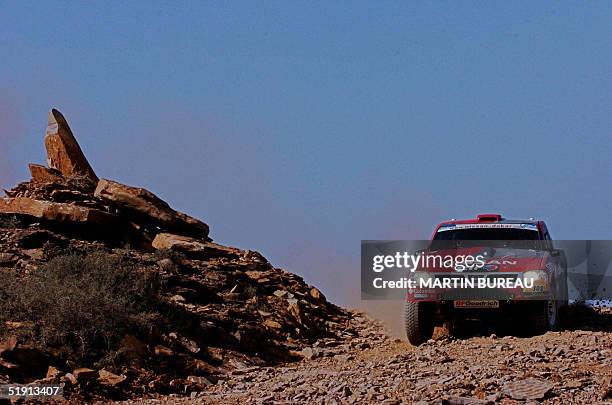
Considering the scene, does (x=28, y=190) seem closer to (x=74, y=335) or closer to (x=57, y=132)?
(x=57, y=132)

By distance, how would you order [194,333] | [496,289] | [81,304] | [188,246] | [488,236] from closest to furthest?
[496,289], [81,304], [488,236], [194,333], [188,246]

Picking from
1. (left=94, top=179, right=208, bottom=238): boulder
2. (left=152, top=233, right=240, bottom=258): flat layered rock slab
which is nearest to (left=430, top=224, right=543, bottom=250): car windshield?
(left=152, top=233, right=240, bottom=258): flat layered rock slab

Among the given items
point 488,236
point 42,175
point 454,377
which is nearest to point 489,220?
point 488,236

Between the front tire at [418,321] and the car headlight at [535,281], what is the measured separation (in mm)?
1550

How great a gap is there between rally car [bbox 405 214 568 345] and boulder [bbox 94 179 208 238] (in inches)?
350

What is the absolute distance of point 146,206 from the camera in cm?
2142

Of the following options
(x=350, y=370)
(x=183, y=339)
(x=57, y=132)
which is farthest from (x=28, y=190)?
(x=350, y=370)

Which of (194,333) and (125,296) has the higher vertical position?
(125,296)

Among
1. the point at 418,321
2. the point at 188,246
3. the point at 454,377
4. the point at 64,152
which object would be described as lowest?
the point at 454,377

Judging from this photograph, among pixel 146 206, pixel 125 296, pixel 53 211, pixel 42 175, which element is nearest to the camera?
pixel 125 296

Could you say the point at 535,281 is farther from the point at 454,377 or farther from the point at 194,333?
the point at 194,333

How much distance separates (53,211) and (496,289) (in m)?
10.5

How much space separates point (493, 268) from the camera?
12906mm

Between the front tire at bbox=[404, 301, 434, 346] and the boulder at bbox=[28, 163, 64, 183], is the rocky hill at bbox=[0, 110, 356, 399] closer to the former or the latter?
the boulder at bbox=[28, 163, 64, 183]
